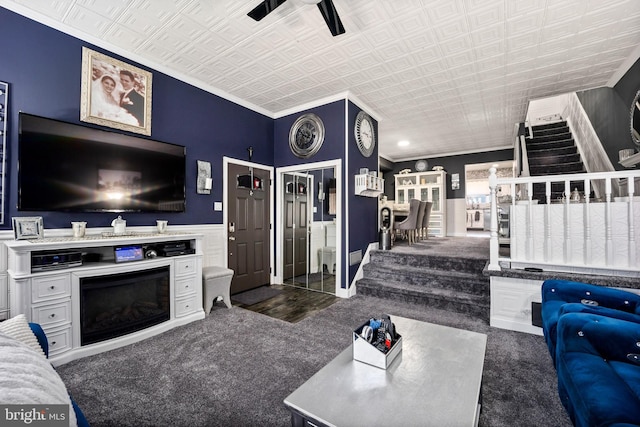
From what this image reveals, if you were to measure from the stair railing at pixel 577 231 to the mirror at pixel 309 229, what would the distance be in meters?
2.21

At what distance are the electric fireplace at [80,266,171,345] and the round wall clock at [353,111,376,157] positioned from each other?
3249 millimetres

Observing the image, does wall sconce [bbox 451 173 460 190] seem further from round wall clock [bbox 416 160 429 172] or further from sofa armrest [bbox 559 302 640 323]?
sofa armrest [bbox 559 302 640 323]

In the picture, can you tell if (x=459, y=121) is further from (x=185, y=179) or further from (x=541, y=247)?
(x=185, y=179)

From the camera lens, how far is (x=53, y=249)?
2.18 m

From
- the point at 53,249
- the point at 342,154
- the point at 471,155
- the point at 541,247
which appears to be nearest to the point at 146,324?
the point at 53,249

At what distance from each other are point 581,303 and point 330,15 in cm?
283

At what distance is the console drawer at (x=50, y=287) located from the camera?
81.1 inches

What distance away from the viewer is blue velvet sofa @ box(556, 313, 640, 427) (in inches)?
37.8

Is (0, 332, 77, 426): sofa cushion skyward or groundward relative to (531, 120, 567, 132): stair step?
groundward

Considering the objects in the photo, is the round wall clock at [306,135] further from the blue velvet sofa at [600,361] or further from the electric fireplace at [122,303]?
the blue velvet sofa at [600,361]

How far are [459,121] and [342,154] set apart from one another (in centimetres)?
286

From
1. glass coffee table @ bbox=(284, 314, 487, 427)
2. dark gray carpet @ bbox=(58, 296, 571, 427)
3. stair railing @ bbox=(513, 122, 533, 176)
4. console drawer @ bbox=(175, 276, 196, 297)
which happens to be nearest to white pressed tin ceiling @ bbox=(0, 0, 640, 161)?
stair railing @ bbox=(513, 122, 533, 176)

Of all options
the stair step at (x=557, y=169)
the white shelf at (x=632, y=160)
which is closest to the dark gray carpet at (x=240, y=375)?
the white shelf at (x=632, y=160)

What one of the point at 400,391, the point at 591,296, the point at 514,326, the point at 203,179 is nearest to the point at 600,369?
the point at 400,391
